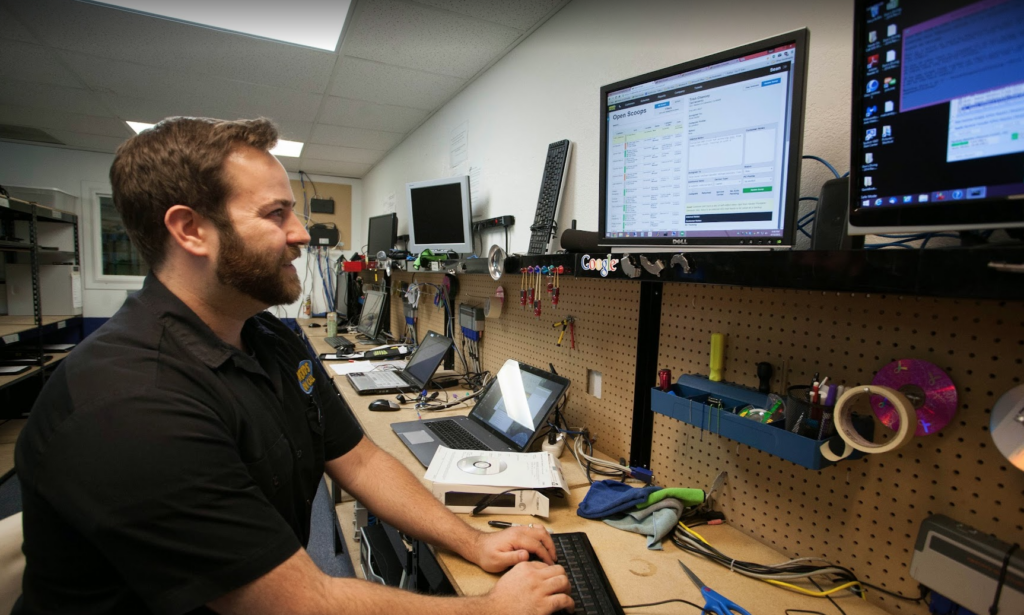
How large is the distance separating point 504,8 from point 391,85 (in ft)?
3.75

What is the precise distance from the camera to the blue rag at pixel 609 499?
3.35ft

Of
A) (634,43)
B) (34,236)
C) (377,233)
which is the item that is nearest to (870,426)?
(634,43)

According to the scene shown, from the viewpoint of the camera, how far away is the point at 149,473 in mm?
651

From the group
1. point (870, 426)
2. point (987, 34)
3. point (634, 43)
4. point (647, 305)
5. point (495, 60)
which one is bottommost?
point (870, 426)

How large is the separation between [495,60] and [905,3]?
207cm

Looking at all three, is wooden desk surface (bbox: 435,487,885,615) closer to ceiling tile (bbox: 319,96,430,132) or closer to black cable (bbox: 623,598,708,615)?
black cable (bbox: 623,598,708,615)

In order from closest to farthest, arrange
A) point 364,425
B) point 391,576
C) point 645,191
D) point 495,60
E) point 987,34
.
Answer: point 987,34
point 645,191
point 391,576
point 364,425
point 495,60

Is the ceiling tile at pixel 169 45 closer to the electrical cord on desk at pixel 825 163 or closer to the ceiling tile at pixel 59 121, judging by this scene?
the ceiling tile at pixel 59 121

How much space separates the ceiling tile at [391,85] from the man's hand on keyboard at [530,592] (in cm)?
254

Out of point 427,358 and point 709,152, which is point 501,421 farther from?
point 709,152

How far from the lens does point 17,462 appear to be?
2.50ft

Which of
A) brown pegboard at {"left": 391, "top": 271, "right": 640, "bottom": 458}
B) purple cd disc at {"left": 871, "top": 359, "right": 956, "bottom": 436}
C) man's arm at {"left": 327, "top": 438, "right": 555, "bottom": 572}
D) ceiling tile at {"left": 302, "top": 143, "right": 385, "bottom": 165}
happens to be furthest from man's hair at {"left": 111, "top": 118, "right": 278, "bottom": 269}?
ceiling tile at {"left": 302, "top": 143, "right": 385, "bottom": 165}

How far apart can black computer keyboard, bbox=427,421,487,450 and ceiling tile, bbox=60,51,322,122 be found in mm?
2459

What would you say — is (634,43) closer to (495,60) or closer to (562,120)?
(562,120)
